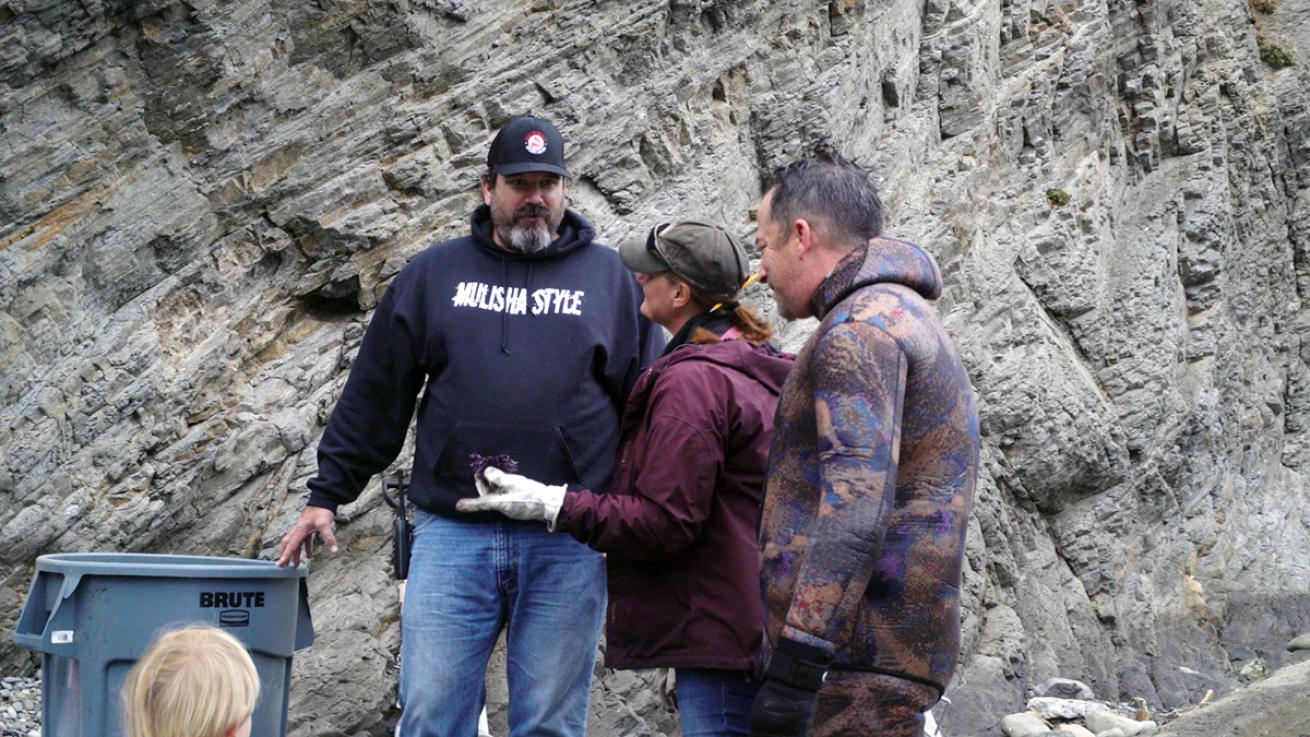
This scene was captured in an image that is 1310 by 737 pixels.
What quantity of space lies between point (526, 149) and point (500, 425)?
30.8 inches

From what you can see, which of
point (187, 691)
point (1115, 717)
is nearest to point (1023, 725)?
point (1115, 717)

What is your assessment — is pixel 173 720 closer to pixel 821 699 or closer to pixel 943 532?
pixel 821 699

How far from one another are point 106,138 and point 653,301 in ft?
11.3

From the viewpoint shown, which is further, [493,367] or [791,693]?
[493,367]

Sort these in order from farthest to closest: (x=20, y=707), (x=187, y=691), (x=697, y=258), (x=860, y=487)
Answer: (x=20, y=707)
(x=697, y=258)
(x=860, y=487)
(x=187, y=691)

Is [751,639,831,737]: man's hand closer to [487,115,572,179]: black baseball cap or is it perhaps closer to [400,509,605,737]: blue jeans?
[400,509,605,737]: blue jeans

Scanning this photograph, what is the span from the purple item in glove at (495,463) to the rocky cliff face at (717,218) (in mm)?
2616

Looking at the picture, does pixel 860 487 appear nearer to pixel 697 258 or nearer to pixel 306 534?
pixel 697 258

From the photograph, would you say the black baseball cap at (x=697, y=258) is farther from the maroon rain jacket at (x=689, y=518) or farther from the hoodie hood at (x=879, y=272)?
the hoodie hood at (x=879, y=272)

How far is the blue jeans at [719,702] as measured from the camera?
3.12 m

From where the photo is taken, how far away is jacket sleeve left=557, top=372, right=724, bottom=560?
310 cm

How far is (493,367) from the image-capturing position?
3.64 m

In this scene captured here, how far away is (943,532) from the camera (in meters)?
2.68

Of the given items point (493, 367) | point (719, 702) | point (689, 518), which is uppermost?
point (493, 367)
